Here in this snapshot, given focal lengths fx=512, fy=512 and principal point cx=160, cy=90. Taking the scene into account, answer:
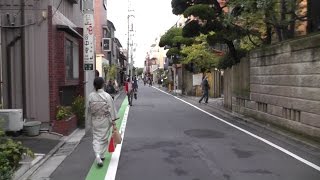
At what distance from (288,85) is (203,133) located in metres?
3.06

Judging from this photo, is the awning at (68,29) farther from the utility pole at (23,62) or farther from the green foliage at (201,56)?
the green foliage at (201,56)

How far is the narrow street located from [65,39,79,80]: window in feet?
11.3

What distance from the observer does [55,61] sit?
15672 mm

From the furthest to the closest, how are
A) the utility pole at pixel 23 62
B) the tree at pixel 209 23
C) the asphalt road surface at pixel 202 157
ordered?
the tree at pixel 209 23 < the utility pole at pixel 23 62 < the asphalt road surface at pixel 202 157

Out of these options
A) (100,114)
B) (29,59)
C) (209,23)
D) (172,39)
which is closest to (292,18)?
(209,23)

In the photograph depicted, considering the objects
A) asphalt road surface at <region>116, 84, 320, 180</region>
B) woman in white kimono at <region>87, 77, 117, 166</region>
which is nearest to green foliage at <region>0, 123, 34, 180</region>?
asphalt road surface at <region>116, 84, 320, 180</region>

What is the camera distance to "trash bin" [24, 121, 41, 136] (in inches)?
544

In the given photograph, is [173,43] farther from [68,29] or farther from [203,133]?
[203,133]

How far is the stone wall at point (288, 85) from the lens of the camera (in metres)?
13.7

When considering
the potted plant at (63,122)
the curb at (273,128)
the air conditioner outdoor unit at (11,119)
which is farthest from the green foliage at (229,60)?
the air conditioner outdoor unit at (11,119)

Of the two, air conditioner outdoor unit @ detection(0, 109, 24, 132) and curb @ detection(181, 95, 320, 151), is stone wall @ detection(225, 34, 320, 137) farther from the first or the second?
air conditioner outdoor unit @ detection(0, 109, 24, 132)

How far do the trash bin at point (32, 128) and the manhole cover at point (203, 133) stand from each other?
4.52m

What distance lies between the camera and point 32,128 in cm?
1388

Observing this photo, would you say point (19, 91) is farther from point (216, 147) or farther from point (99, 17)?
point (99, 17)
